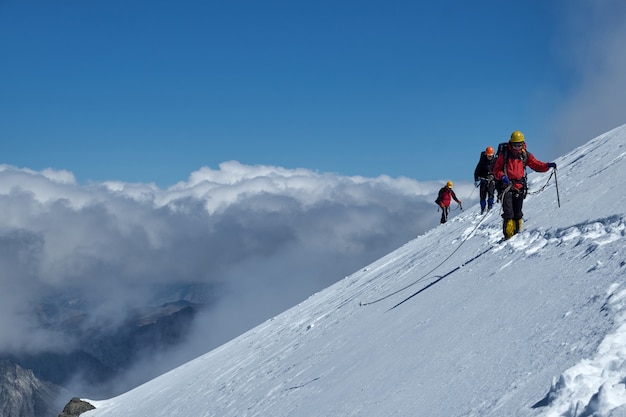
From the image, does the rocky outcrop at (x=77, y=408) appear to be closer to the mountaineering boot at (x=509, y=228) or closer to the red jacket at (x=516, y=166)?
the mountaineering boot at (x=509, y=228)

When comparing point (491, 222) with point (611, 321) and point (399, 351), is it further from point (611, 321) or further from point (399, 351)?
point (611, 321)

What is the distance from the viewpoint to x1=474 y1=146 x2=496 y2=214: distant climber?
63.4 feet

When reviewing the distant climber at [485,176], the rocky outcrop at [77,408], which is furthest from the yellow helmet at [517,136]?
the rocky outcrop at [77,408]

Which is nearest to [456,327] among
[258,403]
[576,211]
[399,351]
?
[399,351]

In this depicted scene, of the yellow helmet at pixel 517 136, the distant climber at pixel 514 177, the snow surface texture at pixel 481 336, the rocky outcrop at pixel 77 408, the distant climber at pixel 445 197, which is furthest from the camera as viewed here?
the distant climber at pixel 445 197

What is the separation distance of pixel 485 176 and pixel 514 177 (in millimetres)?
8409

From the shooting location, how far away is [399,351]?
8703 mm

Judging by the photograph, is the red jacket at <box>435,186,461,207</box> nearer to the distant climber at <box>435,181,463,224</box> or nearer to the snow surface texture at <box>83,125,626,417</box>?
the distant climber at <box>435,181,463,224</box>

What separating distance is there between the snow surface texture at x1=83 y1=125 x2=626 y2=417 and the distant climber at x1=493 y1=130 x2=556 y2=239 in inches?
14.2

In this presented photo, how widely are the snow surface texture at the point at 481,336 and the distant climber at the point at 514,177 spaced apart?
14.2 inches

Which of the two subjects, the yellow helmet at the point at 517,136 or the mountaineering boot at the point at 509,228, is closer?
the yellow helmet at the point at 517,136

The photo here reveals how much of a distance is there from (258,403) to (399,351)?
425 cm

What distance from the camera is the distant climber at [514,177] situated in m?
11.5

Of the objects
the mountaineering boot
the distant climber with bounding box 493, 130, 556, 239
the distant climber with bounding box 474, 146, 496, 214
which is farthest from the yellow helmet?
the distant climber with bounding box 474, 146, 496, 214
